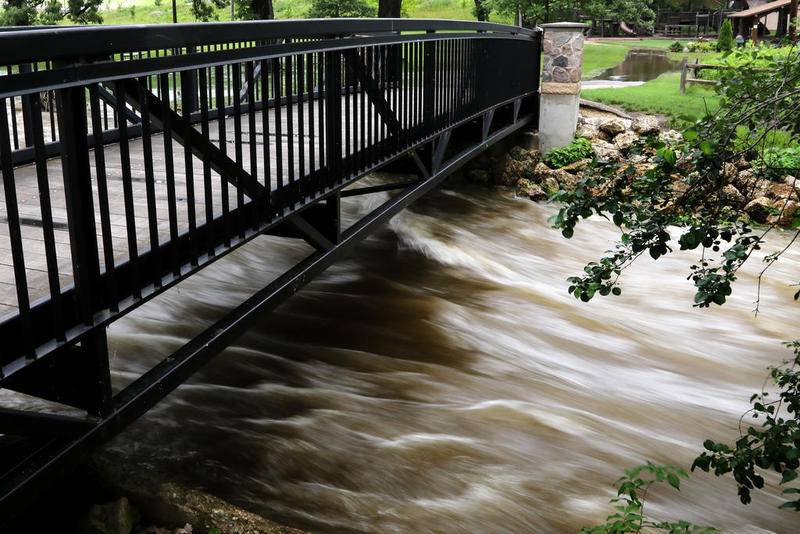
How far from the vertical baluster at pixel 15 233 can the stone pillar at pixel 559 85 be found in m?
13.1

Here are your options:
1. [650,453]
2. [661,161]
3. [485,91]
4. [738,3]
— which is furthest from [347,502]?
[738,3]

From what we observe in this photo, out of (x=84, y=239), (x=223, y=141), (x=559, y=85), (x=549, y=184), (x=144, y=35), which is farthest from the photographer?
(x=559, y=85)

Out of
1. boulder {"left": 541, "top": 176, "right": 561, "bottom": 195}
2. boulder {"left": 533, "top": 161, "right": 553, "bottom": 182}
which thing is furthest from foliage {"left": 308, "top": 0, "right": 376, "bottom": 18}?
boulder {"left": 541, "top": 176, "right": 561, "bottom": 195}

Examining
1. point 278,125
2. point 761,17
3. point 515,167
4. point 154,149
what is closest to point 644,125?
point 515,167

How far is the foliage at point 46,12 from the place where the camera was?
2688 cm

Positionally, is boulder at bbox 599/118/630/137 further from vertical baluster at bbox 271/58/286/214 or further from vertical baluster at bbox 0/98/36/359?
vertical baluster at bbox 0/98/36/359

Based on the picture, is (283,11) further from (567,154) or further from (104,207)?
(104,207)

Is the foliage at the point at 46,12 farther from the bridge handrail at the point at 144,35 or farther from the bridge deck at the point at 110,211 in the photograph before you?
the bridge handrail at the point at 144,35

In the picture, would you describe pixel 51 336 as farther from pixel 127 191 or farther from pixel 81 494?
pixel 81 494

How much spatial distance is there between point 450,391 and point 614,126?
33.6 ft

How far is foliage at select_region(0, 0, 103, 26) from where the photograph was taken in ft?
88.2

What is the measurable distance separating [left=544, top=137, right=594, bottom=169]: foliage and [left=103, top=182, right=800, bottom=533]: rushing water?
4481 mm

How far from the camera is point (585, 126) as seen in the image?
15.9 m

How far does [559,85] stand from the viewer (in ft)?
49.9
